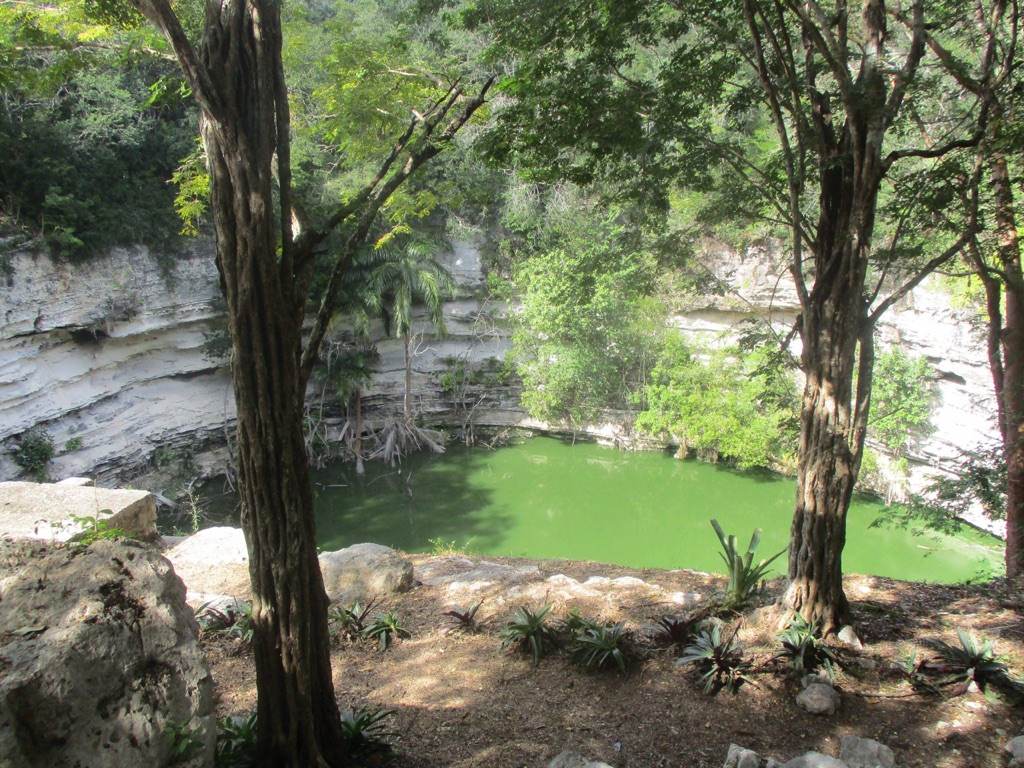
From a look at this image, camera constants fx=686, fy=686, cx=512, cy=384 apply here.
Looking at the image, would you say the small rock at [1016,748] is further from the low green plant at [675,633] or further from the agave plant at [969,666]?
the low green plant at [675,633]

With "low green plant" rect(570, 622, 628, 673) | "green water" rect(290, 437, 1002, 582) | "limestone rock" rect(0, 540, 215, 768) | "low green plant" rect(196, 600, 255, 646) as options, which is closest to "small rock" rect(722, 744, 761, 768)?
"low green plant" rect(570, 622, 628, 673)

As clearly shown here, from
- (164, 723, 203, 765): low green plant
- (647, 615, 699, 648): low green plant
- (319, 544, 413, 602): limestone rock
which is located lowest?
(319, 544, 413, 602): limestone rock

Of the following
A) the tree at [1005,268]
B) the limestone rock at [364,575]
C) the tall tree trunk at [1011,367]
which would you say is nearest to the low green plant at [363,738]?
the limestone rock at [364,575]

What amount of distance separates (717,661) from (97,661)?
→ 278cm

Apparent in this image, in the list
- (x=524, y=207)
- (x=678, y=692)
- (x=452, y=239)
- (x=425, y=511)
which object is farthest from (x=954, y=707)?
(x=452, y=239)

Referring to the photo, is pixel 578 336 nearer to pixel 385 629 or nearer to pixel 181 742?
pixel 385 629

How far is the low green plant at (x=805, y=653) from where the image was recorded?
11.4 ft

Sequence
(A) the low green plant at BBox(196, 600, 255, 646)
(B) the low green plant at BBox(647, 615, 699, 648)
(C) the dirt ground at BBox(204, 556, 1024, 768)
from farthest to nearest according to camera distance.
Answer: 1. (A) the low green plant at BBox(196, 600, 255, 646)
2. (B) the low green plant at BBox(647, 615, 699, 648)
3. (C) the dirt ground at BBox(204, 556, 1024, 768)

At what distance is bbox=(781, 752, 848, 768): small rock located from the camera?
7.98 ft

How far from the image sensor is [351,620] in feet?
15.3

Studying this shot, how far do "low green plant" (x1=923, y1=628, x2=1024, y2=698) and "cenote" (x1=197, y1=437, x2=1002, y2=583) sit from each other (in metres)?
7.05

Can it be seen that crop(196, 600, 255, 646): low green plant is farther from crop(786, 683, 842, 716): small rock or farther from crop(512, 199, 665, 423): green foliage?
crop(512, 199, 665, 423): green foliage

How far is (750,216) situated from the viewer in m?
5.23

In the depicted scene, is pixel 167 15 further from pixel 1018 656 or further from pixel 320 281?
pixel 320 281
